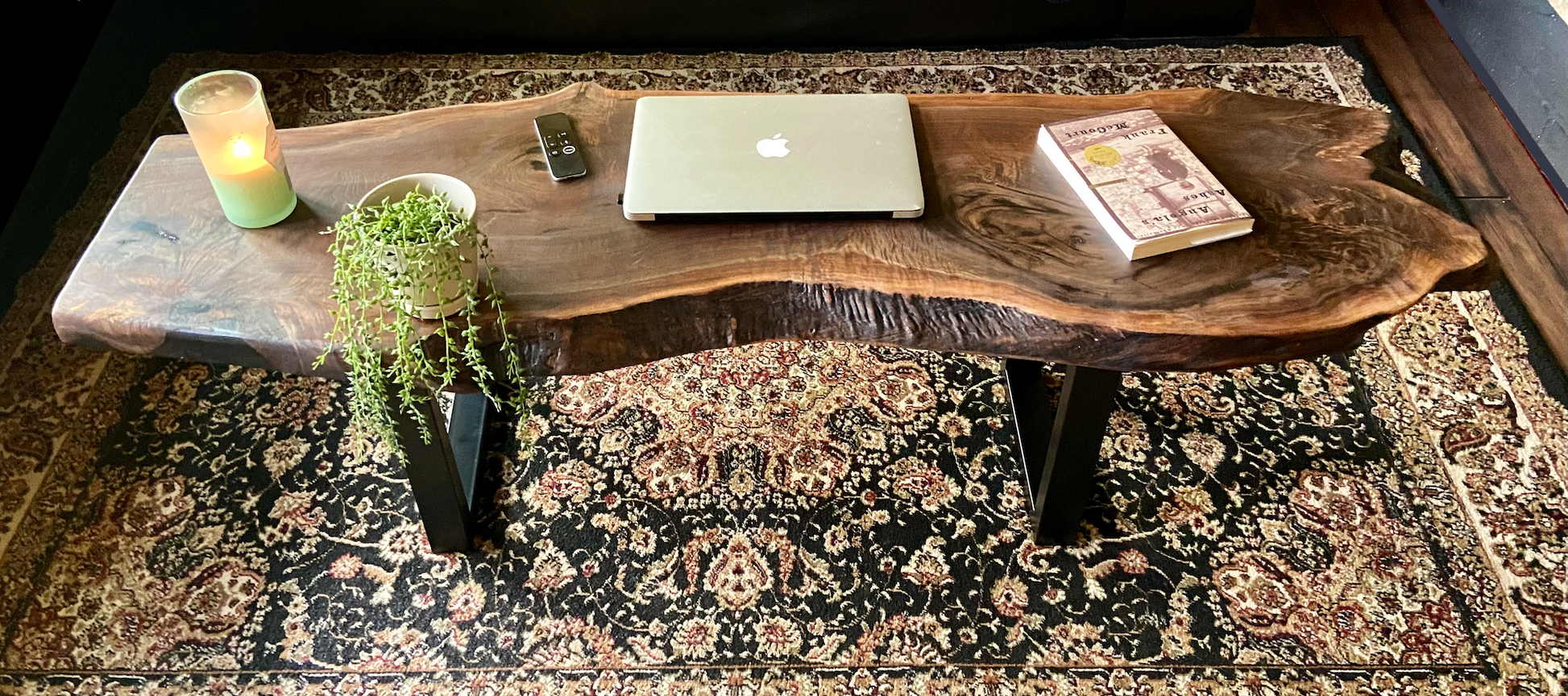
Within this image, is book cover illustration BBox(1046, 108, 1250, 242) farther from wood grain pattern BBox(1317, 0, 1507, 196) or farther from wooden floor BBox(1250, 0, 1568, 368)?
wood grain pattern BBox(1317, 0, 1507, 196)

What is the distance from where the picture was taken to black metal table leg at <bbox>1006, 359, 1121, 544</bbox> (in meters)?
1.37

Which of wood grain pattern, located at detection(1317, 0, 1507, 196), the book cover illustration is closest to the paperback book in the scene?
the book cover illustration

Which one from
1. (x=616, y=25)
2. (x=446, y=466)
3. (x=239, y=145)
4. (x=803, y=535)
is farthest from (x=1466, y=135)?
(x=239, y=145)

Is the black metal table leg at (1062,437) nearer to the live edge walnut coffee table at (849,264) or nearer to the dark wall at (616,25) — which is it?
the live edge walnut coffee table at (849,264)

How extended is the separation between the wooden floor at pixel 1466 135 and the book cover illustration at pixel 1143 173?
3.10ft

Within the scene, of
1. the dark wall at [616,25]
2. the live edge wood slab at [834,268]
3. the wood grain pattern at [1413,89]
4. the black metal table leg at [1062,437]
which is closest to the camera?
the live edge wood slab at [834,268]

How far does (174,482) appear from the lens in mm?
1687

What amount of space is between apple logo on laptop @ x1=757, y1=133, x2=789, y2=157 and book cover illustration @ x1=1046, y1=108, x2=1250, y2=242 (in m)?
0.36

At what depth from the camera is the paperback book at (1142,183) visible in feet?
4.04

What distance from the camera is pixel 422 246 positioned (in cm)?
103

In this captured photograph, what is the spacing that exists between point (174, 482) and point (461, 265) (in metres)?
0.92

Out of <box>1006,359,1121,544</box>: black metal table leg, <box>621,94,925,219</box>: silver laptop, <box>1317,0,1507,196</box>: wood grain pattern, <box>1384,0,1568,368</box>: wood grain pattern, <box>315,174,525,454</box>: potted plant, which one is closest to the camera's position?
<box>315,174,525,454</box>: potted plant

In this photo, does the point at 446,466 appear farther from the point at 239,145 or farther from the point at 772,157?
the point at 772,157

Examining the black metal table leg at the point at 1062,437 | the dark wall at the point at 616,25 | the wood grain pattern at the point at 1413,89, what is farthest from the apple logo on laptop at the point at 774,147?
the wood grain pattern at the point at 1413,89
